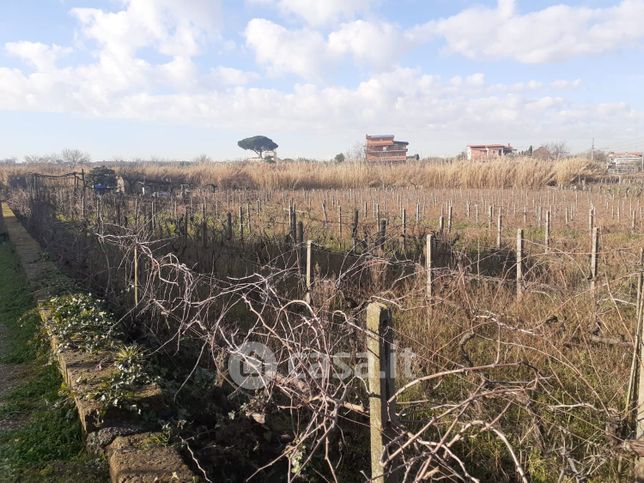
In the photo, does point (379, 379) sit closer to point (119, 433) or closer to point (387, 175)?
point (119, 433)

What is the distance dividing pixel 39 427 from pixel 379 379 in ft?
8.80

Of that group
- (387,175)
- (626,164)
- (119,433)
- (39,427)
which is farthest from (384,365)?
(626,164)

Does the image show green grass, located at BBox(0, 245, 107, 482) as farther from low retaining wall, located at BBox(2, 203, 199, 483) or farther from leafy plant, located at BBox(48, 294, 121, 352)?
leafy plant, located at BBox(48, 294, 121, 352)

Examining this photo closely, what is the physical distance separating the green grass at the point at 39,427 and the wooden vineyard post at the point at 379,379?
1.73 meters

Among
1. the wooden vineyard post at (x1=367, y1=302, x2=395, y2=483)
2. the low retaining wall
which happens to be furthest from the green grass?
the wooden vineyard post at (x1=367, y1=302, x2=395, y2=483)

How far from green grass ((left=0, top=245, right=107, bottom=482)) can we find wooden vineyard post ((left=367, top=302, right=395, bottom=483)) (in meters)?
1.73

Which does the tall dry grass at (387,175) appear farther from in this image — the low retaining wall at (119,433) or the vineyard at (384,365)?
the low retaining wall at (119,433)

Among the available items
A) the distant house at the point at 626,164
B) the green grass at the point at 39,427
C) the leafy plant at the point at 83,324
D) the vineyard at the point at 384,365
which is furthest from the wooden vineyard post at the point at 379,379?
the distant house at the point at 626,164

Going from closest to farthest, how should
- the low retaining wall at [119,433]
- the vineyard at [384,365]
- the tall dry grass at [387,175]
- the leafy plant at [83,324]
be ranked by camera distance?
the vineyard at [384,365]
the low retaining wall at [119,433]
the leafy plant at [83,324]
the tall dry grass at [387,175]

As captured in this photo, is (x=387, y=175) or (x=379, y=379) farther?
(x=387, y=175)

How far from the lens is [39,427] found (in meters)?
3.37

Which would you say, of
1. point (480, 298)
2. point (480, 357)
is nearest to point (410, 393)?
point (480, 357)

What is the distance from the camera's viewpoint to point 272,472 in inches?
113

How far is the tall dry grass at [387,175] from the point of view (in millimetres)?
29469
